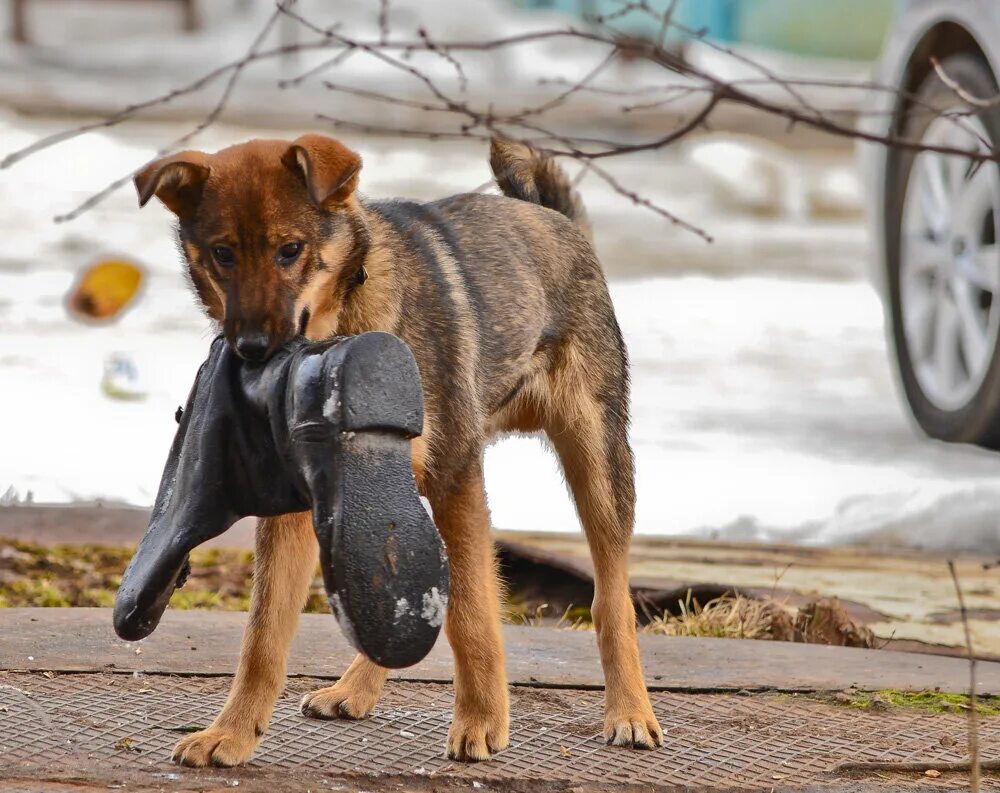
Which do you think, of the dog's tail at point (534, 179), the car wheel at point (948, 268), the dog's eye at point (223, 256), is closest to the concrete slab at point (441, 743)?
the dog's eye at point (223, 256)

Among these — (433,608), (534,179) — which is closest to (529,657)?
(534,179)

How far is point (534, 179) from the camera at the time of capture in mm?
4422

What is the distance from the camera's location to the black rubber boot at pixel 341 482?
2689mm

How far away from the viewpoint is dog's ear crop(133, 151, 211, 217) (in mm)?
3033

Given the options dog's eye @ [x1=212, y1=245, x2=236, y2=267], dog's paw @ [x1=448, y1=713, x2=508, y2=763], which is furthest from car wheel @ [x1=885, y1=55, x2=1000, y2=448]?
dog's eye @ [x1=212, y1=245, x2=236, y2=267]

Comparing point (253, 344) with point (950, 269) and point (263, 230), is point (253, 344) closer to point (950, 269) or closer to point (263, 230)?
point (263, 230)

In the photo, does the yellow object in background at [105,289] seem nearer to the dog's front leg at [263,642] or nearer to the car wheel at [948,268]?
the car wheel at [948,268]

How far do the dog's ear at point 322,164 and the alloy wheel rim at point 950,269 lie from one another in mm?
3939

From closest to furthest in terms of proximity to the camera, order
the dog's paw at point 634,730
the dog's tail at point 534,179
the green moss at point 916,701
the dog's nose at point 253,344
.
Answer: the dog's nose at point 253,344
the dog's paw at point 634,730
the green moss at point 916,701
the dog's tail at point 534,179

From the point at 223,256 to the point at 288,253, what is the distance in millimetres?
134

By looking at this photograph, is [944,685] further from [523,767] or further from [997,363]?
[997,363]

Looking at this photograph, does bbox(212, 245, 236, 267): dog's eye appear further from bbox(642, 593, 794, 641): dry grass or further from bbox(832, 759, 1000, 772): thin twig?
bbox(642, 593, 794, 641): dry grass

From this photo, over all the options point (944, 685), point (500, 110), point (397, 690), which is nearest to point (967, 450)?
point (944, 685)

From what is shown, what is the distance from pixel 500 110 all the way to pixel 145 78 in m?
4.48
